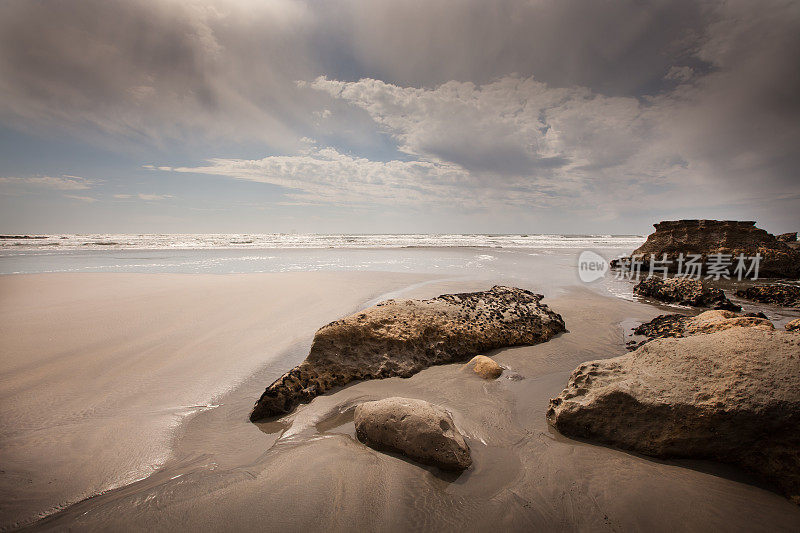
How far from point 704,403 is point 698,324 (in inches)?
102

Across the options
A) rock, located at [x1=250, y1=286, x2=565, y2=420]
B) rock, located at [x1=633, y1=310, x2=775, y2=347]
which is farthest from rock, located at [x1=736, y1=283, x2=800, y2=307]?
rock, located at [x1=250, y1=286, x2=565, y2=420]

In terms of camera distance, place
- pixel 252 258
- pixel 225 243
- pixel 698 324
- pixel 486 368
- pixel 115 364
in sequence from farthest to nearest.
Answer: pixel 225 243
pixel 252 258
pixel 698 324
pixel 115 364
pixel 486 368

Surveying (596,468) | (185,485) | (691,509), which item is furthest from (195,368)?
(691,509)

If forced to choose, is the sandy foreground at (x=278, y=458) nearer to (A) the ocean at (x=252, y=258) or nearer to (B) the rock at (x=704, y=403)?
(B) the rock at (x=704, y=403)

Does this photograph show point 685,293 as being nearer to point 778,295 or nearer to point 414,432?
point 778,295

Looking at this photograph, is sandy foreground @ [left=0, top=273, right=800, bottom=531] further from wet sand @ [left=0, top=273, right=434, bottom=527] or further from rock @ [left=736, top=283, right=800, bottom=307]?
rock @ [left=736, top=283, right=800, bottom=307]

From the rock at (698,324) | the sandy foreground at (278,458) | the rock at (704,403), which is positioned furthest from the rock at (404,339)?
the rock at (704,403)

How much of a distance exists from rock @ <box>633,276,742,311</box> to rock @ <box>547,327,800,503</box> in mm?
4866

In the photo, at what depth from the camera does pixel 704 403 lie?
5.94ft

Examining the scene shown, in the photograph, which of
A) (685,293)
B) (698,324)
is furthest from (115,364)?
(685,293)

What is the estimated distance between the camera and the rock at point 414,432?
5.88 feet

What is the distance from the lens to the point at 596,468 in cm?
181

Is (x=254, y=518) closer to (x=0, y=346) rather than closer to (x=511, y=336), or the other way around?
(x=511, y=336)

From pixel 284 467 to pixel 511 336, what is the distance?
2.98 m
